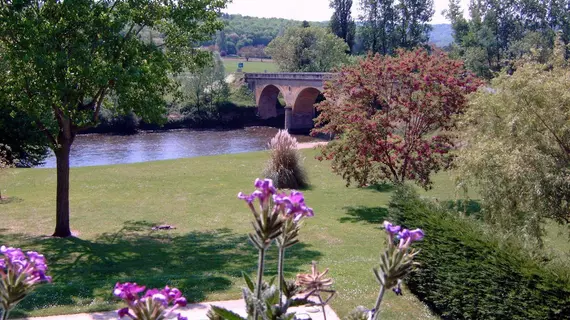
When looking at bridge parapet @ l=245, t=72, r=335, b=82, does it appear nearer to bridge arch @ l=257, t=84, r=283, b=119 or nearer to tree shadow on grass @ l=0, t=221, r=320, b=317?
bridge arch @ l=257, t=84, r=283, b=119

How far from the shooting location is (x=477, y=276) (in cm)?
713

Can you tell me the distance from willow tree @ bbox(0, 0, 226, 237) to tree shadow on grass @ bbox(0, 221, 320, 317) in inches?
61.7

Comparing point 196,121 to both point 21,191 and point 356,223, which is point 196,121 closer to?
point 21,191

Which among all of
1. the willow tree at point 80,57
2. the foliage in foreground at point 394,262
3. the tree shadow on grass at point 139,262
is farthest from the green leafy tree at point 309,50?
the foliage in foreground at point 394,262

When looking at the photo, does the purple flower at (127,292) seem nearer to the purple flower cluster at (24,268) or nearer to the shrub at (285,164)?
the purple flower cluster at (24,268)

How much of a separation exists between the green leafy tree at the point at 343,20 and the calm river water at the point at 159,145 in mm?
19624

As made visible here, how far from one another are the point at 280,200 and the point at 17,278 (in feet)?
3.25

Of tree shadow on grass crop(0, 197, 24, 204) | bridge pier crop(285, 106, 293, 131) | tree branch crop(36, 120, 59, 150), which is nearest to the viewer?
tree branch crop(36, 120, 59, 150)

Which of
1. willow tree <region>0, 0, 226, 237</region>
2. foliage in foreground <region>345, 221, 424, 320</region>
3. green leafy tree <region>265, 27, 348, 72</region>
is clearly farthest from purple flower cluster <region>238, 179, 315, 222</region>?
green leafy tree <region>265, 27, 348, 72</region>

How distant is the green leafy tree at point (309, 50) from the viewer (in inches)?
2243

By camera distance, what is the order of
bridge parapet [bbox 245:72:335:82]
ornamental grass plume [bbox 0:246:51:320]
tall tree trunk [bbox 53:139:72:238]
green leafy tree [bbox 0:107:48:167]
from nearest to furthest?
ornamental grass plume [bbox 0:246:51:320]
tall tree trunk [bbox 53:139:72:238]
green leafy tree [bbox 0:107:48:167]
bridge parapet [bbox 245:72:335:82]

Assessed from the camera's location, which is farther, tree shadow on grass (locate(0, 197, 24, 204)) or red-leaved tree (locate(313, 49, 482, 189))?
tree shadow on grass (locate(0, 197, 24, 204))

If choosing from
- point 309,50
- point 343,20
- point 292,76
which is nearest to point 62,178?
point 292,76

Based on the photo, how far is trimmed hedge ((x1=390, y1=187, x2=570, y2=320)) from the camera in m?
6.14
